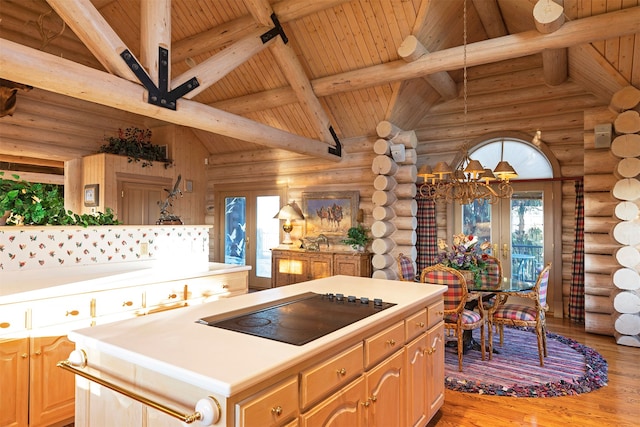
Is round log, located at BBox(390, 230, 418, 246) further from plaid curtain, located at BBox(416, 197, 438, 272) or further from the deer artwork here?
the deer artwork

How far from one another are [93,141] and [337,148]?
4.60 meters

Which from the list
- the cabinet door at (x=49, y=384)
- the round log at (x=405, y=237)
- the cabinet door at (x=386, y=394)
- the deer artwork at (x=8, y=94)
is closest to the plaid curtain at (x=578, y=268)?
the round log at (x=405, y=237)

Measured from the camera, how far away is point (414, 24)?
5039 mm

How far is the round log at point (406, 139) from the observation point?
20.6 feet

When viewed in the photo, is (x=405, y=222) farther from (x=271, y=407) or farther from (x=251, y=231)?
(x=271, y=407)

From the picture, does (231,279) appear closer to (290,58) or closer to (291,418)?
(291,418)

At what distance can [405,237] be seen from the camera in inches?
254

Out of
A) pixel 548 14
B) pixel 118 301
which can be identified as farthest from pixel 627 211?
pixel 118 301

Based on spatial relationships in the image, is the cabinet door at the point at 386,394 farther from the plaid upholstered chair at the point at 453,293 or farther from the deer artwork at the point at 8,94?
the deer artwork at the point at 8,94

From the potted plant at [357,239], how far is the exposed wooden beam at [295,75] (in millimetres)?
1640

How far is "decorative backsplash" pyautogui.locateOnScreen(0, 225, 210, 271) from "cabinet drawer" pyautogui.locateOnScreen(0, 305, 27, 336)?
2.06 feet

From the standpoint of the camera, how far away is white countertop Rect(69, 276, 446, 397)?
4.15 feet

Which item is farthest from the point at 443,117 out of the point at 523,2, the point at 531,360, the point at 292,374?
the point at 292,374

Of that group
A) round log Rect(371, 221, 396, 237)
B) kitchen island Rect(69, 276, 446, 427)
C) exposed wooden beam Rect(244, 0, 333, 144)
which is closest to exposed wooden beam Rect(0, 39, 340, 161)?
exposed wooden beam Rect(244, 0, 333, 144)
